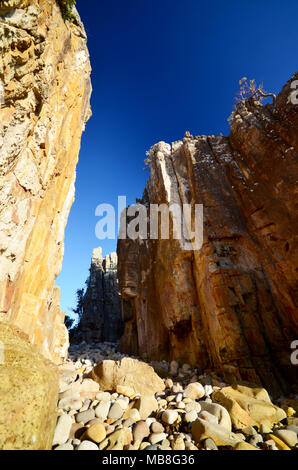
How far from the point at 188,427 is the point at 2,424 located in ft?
14.6

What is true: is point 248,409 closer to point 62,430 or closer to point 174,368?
point 62,430

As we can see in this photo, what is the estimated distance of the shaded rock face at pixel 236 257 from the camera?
9211 millimetres

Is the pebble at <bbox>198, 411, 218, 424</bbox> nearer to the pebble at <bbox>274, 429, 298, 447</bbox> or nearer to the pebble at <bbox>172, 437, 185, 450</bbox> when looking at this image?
the pebble at <bbox>172, 437, 185, 450</bbox>

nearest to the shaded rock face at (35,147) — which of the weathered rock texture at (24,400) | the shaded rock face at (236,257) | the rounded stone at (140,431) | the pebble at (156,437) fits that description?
the weathered rock texture at (24,400)

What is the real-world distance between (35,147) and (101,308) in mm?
31385

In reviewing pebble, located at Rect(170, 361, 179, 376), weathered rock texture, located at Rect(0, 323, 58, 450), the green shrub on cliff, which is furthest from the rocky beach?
the green shrub on cliff

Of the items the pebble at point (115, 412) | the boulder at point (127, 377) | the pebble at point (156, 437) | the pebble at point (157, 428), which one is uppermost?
the boulder at point (127, 377)

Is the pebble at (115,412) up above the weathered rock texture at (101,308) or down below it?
below

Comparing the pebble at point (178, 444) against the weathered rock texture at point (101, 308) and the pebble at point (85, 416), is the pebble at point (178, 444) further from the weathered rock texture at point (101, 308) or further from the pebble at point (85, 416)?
the weathered rock texture at point (101, 308)

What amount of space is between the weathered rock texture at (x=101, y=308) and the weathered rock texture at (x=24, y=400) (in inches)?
1165

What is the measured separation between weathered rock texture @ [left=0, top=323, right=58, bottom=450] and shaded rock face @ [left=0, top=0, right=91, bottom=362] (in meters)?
1.85

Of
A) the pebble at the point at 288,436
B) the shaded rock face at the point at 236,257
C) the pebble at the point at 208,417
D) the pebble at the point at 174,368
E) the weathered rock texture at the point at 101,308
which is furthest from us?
the weathered rock texture at the point at 101,308

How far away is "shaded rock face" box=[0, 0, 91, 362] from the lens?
4391 millimetres

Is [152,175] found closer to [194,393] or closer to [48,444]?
[194,393]
